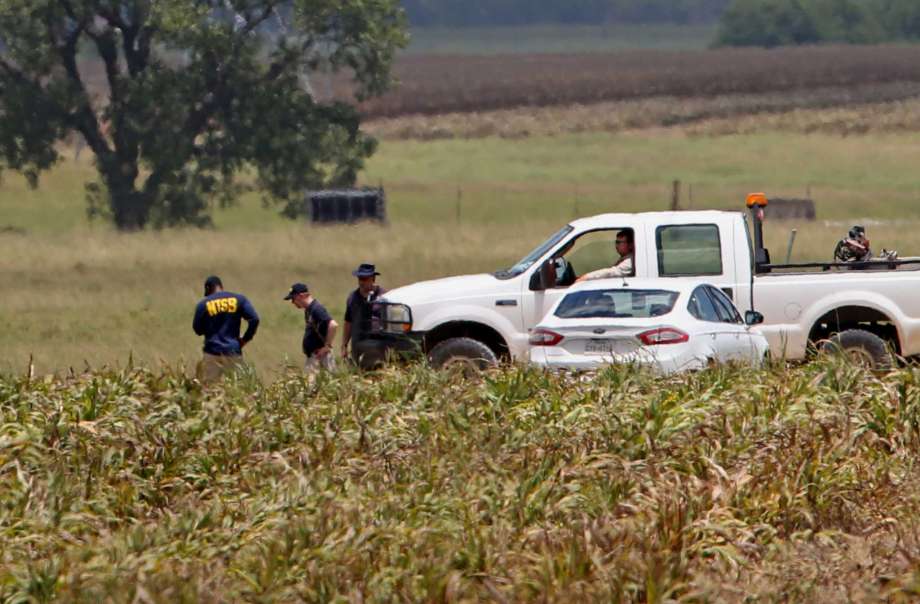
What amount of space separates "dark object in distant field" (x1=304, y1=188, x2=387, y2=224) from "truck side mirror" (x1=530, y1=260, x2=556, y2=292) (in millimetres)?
38222

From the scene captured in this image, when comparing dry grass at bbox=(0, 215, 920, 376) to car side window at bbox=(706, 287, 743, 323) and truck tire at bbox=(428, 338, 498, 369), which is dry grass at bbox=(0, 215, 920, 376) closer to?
truck tire at bbox=(428, 338, 498, 369)

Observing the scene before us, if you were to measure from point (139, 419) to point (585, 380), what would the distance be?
3458 millimetres

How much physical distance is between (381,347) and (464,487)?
21.8 feet

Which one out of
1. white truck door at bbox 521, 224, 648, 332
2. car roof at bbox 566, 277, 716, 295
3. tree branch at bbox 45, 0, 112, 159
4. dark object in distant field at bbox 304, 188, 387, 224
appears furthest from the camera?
dark object in distant field at bbox 304, 188, 387, 224

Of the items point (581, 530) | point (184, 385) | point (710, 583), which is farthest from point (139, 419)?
point (710, 583)

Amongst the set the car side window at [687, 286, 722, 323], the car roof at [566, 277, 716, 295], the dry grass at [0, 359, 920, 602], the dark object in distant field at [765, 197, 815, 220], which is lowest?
the dry grass at [0, 359, 920, 602]

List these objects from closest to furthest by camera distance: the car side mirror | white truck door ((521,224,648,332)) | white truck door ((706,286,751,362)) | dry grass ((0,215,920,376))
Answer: white truck door ((706,286,751,362)) → the car side mirror → white truck door ((521,224,648,332)) → dry grass ((0,215,920,376))

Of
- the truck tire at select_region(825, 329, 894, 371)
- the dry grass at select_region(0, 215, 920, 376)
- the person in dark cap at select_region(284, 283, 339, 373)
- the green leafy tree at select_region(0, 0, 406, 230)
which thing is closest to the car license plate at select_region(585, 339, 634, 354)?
the person in dark cap at select_region(284, 283, 339, 373)

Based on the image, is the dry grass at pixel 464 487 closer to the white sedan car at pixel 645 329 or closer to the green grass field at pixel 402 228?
the white sedan car at pixel 645 329

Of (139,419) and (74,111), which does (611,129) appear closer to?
(74,111)

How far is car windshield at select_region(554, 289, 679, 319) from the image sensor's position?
54.1 feet

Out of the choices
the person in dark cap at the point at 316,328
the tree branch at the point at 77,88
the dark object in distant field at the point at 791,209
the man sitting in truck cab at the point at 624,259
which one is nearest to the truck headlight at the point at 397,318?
Result: the person in dark cap at the point at 316,328

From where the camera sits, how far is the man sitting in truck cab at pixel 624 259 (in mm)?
18344

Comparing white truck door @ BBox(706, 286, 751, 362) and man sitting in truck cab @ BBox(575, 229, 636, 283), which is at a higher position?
man sitting in truck cab @ BBox(575, 229, 636, 283)
